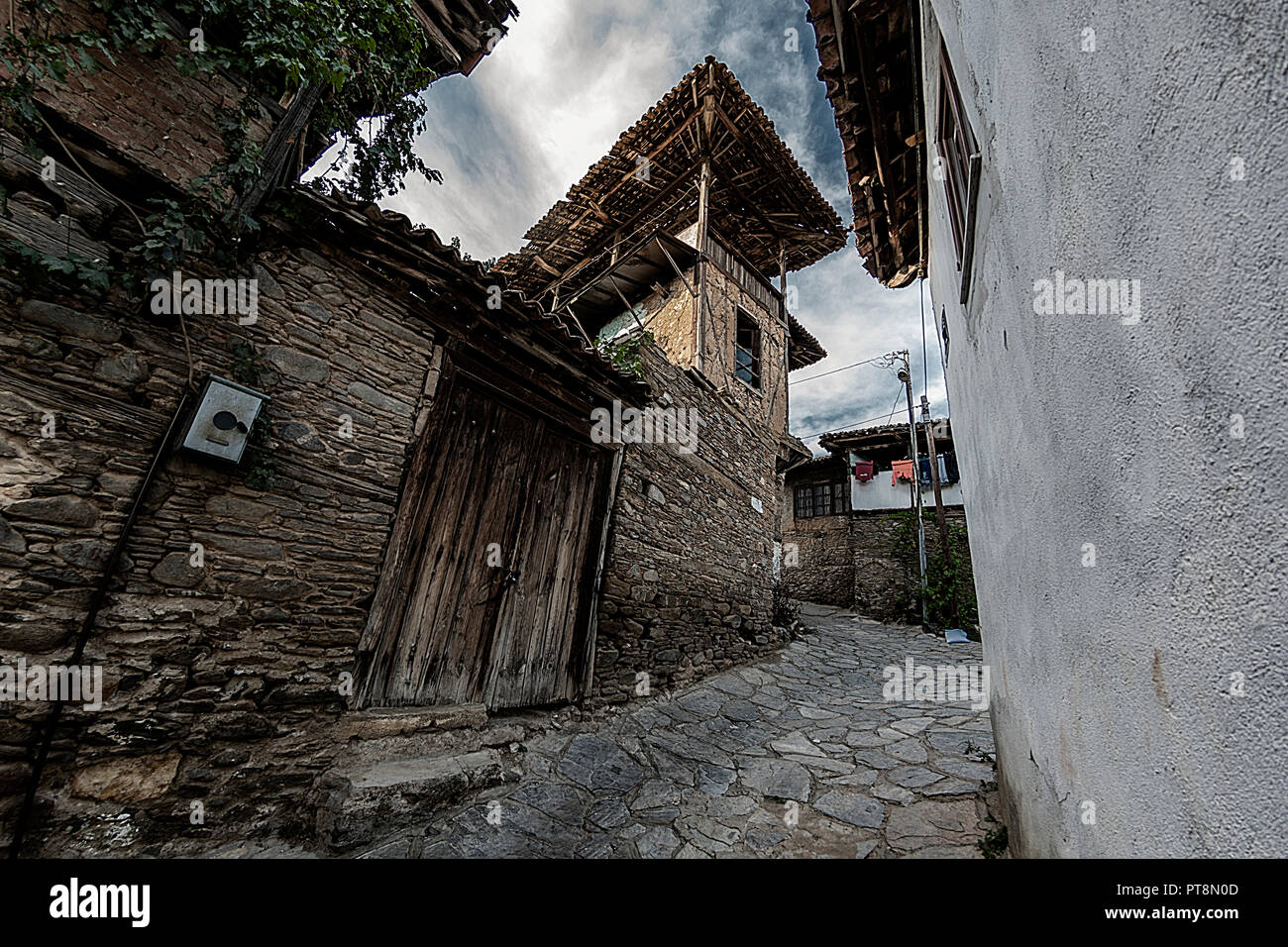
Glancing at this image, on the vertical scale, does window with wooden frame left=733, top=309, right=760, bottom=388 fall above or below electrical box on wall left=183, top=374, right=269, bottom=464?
above

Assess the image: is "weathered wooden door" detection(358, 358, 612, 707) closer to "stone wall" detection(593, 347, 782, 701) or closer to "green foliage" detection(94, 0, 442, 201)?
"stone wall" detection(593, 347, 782, 701)

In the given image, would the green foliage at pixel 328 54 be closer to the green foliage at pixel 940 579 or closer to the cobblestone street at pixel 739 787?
the cobblestone street at pixel 739 787

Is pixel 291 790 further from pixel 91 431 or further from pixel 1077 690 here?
pixel 1077 690

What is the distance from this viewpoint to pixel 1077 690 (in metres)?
1.39

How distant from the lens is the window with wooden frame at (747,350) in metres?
9.54

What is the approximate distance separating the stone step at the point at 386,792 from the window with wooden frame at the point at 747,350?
7863mm

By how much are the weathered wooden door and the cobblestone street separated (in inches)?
28.1

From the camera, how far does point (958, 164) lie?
272 centimetres

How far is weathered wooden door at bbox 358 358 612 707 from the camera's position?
3.41m

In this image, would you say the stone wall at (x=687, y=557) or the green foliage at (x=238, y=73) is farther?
the stone wall at (x=687, y=557)

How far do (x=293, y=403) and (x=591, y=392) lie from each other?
2577 millimetres

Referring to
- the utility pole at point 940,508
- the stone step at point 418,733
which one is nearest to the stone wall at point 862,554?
the utility pole at point 940,508

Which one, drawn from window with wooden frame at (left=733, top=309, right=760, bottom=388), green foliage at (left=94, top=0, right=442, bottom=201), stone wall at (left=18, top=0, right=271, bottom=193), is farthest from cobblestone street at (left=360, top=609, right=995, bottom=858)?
window with wooden frame at (left=733, top=309, right=760, bottom=388)

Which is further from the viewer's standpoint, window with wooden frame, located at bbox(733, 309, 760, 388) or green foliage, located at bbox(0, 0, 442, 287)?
window with wooden frame, located at bbox(733, 309, 760, 388)
